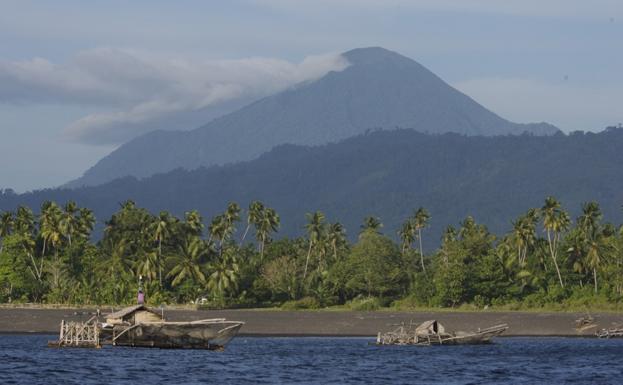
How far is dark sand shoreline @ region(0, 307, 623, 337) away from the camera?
120062 millimetres

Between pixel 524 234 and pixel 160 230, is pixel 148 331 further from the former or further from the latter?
pixel 524 234

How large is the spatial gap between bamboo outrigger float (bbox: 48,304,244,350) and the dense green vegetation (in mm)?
52349

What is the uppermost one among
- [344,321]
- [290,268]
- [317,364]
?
[290,268]

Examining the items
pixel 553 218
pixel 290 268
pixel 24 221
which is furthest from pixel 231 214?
Answer: pixel 553 218

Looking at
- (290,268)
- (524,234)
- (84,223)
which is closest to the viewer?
(524,234)

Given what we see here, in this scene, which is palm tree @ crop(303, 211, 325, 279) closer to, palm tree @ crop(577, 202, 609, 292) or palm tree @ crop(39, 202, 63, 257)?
palm tree @ crop(39, 202, 63, 257)

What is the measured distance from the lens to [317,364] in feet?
261

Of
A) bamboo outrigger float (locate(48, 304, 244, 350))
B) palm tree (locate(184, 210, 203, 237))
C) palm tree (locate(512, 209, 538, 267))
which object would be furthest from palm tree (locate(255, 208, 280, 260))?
bamboo outrigger float (locate(48, 304, 244, 350))

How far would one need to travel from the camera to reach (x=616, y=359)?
86.6 meters

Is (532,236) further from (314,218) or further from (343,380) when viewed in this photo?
(343,380)

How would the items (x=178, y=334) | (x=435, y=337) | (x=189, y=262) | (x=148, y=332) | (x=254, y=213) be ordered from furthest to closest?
(x=254, y=213)
(x=189, y=262)
(x=435, y=337)
(x=148, y=332)
(x=178, y=334)

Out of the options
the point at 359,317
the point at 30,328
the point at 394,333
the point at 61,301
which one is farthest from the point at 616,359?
the point at 61,301

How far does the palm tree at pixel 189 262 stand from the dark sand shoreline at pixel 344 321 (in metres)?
19.2

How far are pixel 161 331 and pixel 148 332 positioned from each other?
1.07m
